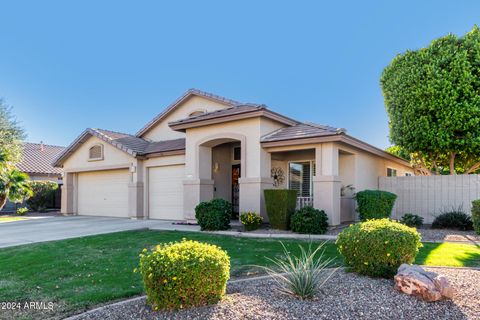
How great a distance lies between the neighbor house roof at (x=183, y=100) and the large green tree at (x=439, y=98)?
7543 mm

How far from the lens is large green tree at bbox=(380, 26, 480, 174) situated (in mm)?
14414

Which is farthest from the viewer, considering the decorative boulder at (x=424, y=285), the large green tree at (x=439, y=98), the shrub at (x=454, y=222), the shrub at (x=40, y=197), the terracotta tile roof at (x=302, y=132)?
the shrub at (x=40, y=197)

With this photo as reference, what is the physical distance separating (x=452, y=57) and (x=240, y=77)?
1112 centimetres

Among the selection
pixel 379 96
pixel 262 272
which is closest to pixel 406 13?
pixel 379 96

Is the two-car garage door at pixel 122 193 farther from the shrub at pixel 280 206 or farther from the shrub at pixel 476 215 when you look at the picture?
the shrub at pixel 476 215

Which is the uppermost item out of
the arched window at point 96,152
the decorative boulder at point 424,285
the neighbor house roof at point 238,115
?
the neighbor house roof at point 238,115

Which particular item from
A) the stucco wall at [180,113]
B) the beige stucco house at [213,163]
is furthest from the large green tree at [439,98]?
the stucco wall at [180,113]

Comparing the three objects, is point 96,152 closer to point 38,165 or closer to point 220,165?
point 220,165

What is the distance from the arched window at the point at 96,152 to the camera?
19.6 meters

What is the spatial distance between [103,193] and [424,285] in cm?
1837

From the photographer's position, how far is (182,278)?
4418 millimetres

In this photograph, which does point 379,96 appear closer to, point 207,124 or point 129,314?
point 207,124

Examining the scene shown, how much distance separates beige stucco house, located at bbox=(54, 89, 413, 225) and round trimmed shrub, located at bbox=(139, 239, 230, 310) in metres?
8.31

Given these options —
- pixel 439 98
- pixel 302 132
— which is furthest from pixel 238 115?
pixel 439 98
